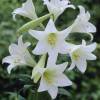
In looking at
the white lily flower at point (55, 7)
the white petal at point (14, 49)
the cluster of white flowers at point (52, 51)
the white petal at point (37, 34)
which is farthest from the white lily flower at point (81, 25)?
the white petal at point (14, 49)

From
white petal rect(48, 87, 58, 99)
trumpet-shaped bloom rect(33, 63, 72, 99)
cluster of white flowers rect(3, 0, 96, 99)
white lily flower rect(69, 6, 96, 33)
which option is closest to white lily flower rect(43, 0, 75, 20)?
cluster of white flowers rect(3, 0, 96, 99)

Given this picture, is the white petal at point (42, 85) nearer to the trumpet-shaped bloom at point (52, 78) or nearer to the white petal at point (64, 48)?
the trumpet-shaped bloom at point (52, 78)

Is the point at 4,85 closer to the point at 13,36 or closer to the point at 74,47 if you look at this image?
the point at 13,36

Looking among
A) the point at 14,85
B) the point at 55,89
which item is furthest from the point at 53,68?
the point at 14,85

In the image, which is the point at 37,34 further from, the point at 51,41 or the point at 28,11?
the point at 28,11

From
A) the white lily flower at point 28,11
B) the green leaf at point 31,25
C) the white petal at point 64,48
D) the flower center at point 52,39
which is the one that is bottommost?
the white petal at point 64,48

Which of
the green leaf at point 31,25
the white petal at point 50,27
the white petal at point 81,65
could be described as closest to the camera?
the white petal at point 50,27

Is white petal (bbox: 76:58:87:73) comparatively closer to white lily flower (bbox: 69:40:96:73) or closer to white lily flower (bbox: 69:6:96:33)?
white lily flower (bbox: 69:40:96:73)
